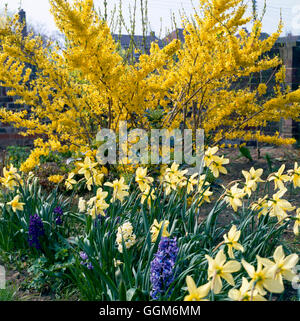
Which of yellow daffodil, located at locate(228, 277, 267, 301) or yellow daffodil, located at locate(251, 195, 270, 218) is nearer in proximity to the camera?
yellow daffodil, located at locate(228, 277, 267, 301)

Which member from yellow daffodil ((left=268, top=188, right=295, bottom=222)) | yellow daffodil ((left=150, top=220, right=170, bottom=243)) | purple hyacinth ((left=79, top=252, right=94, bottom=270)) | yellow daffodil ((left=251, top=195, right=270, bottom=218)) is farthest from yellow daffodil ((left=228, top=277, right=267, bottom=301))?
purple hyacinth ((left=79, top=252, right=94, bottom=270))

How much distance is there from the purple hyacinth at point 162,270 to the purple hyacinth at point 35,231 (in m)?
1.08

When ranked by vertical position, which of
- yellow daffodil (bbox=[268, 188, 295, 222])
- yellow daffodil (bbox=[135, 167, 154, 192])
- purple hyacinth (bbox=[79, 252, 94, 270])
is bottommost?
purple hyacinth (bbox=[79, 252, 94, 270])

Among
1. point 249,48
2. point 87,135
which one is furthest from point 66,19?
point 249,48

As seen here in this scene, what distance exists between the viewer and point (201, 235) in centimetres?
218

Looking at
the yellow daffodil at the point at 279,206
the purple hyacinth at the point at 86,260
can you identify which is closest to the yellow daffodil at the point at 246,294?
the yellow daffodil at the point at 279,206

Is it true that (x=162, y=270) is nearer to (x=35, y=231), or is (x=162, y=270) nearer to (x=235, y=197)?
(x=235, y=197)

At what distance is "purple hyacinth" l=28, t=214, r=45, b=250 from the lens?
254cm

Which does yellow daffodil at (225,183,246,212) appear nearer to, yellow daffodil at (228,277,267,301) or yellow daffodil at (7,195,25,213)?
yellow daffodil at (228,277,267,301)

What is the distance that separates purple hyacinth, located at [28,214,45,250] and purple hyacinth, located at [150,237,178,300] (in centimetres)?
108

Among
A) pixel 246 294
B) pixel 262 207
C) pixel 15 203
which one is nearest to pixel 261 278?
pixel 246 294

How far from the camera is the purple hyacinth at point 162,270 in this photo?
1737mm
